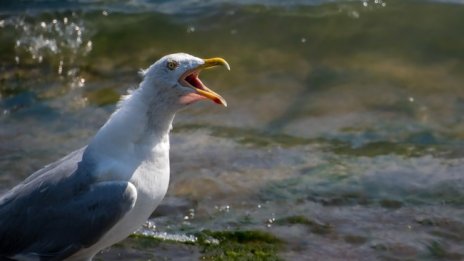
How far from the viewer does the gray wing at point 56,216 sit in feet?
16.6

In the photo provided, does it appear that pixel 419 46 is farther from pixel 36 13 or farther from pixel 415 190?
pixel 36 13

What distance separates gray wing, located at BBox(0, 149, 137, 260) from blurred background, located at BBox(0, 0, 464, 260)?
0.94 metres

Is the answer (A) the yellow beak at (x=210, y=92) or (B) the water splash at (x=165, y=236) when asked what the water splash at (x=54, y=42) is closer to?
(B) the water splash at (x=165, y=236)

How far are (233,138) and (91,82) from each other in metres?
1.87

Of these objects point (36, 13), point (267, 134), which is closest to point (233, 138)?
point (267, 134)

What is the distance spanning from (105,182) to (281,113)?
12.2 feet

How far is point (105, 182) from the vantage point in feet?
16.6

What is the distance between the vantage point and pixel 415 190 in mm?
7055

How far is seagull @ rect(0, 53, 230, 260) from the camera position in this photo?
5059 mm

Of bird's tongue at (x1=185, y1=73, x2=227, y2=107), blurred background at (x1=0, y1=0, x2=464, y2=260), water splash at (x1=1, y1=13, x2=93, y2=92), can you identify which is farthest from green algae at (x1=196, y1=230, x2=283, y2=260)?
water splash at (x1=1, y1=13, x2=93, y2=92)

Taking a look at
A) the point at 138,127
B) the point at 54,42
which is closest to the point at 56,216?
the point at 138,127

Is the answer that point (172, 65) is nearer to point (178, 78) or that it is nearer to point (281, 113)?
point (178, 78)

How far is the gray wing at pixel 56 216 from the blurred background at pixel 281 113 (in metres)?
0.94

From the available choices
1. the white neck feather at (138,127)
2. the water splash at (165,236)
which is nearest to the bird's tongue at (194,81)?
the white neck feather at (138,127)
